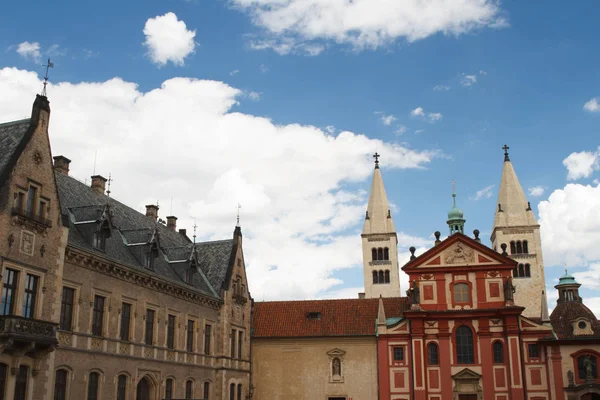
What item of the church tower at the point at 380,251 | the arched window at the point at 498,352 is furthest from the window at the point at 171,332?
the church tower at the point at 380,251

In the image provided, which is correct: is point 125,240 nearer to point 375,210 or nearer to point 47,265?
point 47,265

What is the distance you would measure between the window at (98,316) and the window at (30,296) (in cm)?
477

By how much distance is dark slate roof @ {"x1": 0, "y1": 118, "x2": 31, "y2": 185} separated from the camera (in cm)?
2648

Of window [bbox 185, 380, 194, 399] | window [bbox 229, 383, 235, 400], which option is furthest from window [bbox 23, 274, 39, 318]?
window [bbox 229, 383, 235, 400]

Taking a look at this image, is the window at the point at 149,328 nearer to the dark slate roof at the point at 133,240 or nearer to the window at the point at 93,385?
the dark slate roof at the point at 133,240

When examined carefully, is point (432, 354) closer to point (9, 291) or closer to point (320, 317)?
point (320, 317)

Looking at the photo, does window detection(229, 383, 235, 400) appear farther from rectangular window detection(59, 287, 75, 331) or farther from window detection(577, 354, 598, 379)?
window detection(577, 354, 598, 379)

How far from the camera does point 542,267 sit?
3290 inches

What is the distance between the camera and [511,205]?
8662 cm

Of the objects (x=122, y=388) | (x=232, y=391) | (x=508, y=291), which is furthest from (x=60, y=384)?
(x=508, y=291)

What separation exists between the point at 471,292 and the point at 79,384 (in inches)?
1192

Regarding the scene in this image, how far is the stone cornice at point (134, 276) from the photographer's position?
30.4 metres

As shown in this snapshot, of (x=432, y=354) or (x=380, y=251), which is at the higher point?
(x=380, y=251)

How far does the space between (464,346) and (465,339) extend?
51 cm
